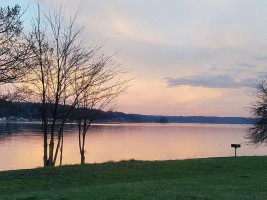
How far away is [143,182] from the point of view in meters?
12.6

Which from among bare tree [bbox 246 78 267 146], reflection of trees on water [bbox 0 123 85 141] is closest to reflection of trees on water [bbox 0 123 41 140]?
reflection of trees on water [bbox 0 123 85 141]

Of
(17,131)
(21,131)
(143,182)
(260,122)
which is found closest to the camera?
(143,182)

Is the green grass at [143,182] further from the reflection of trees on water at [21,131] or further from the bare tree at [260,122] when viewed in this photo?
the reflection of trees on water at [21,131]

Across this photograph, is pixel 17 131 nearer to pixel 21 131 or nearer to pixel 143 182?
pixel 21 131

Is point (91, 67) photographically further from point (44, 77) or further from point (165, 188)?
point (165, 188)

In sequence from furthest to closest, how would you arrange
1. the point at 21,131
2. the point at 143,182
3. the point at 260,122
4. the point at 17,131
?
the point at 21,131 < the point at 17,131 < the point at 260,122 < the point at 143,182

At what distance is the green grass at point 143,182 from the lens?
9.66 m

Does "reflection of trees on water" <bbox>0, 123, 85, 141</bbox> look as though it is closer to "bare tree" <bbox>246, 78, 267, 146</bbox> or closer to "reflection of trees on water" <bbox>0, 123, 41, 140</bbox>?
"reflection of trees on water" <bbox>0, 123, 41, 140</bbox>

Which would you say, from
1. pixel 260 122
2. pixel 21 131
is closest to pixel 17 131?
pixel 21 131

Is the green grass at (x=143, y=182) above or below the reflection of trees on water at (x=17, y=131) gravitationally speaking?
above

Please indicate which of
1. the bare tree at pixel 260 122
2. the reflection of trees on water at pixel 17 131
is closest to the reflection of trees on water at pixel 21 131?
the reflection of trees on water at pixel 17 131

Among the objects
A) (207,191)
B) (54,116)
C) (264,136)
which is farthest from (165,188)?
(264,136)

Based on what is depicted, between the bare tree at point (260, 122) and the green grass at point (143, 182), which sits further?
the bare tree at point (260, 122)

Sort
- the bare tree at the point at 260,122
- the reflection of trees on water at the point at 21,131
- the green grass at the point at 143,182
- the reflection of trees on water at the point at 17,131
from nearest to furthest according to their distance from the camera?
the green grass at the point at 143,182 → the bare tree at the point at 260,122 → the reflection of trees on water at the point at 21,131 → the reflection of trees on water at the point at 17,131
